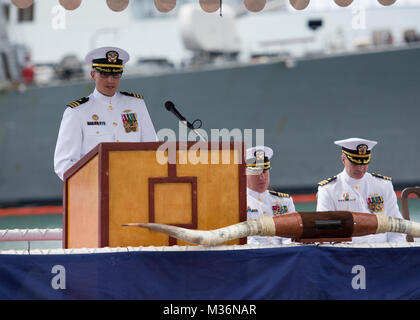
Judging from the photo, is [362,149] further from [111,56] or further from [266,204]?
[111,56]

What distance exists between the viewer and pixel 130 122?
333cm

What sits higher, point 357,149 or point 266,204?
point 357,149

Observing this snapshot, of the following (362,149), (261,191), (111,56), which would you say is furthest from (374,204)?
(111,56)

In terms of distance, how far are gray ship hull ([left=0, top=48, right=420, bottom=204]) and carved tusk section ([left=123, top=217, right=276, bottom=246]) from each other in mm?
10486

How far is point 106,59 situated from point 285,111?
1030 centimetres

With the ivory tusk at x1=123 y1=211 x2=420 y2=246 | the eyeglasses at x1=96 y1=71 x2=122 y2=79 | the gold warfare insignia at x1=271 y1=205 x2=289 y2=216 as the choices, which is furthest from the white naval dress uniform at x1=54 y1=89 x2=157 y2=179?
the gold warfare insignia at x1=271 y1=205 x2=289 y2=216

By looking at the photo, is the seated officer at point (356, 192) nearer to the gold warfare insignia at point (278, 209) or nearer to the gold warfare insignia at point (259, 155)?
the gold warfare insignia at point (278, 209)

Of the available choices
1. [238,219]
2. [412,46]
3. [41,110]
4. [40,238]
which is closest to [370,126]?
[412,46]

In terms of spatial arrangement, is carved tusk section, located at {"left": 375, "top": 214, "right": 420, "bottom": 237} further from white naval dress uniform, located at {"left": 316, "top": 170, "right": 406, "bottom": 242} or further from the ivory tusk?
white naval dress uniform, located at {"left": 316, "top": 170, "right": 406, "bottom": 242}

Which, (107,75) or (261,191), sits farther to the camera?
(261,191)

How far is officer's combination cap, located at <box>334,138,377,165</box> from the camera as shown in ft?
12.9

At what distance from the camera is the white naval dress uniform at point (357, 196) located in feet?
13.5

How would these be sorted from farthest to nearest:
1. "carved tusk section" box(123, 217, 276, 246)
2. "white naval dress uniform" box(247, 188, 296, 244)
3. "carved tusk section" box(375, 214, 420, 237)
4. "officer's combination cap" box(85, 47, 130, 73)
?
"white naval dress uniform" box(247, 188, 296, 244)
"officer's combination cap" box(85, 47, 130, 73)
"carved tusk section" box(375, 214, 420, 237)
"carved tusk section" box(123, 217, 276, 246)

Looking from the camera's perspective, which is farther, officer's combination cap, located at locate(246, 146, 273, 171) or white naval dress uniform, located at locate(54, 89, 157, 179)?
officer's combination cap, located at locate(246, 146, 273, 171)
